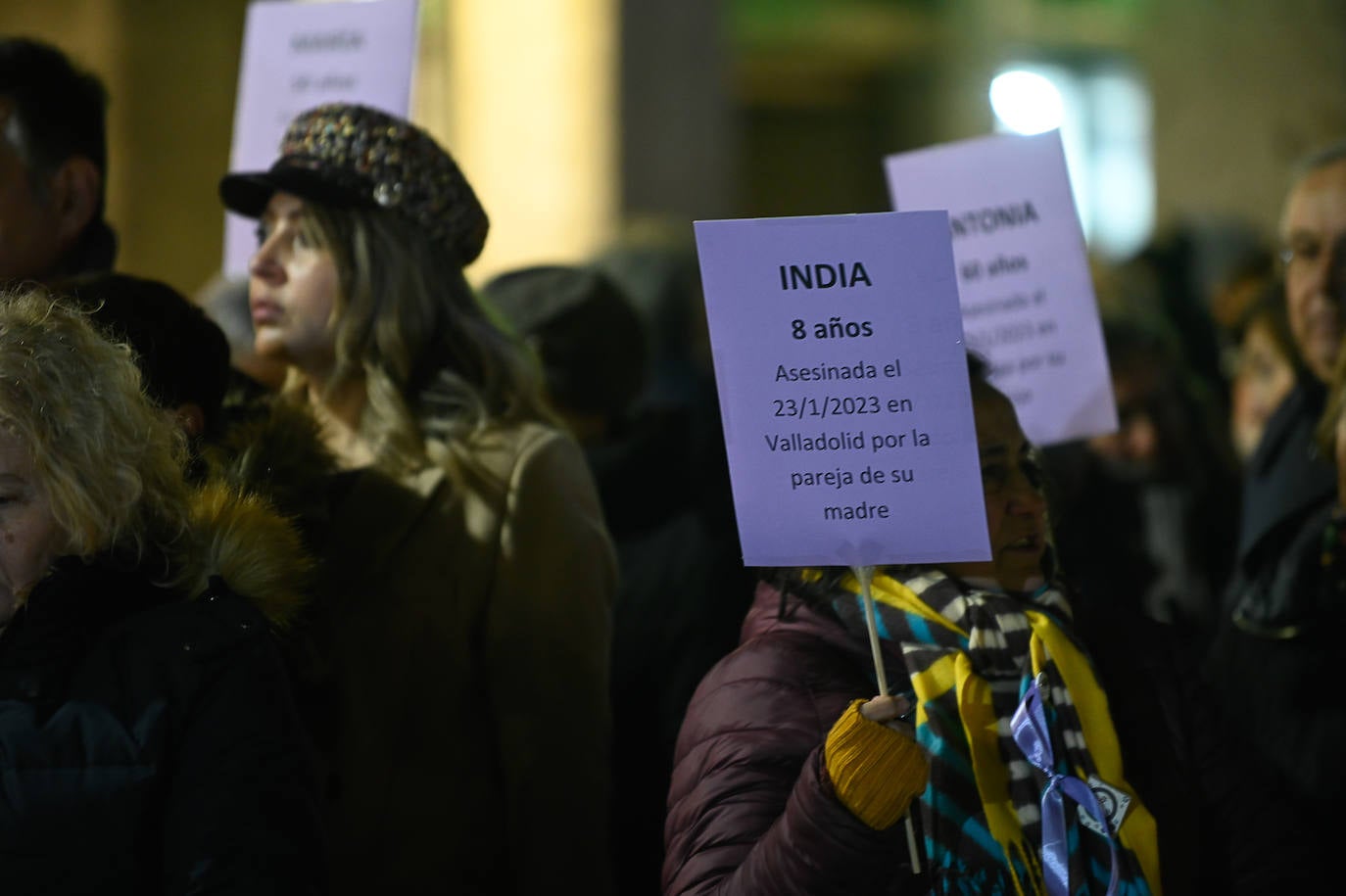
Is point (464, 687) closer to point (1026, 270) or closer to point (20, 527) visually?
point (20, 527)

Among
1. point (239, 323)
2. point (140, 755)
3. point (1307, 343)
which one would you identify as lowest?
point (140, 755)

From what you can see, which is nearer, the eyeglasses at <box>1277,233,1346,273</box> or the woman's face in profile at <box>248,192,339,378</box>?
the woman's face in profile at <box>248,192,339,378</box>

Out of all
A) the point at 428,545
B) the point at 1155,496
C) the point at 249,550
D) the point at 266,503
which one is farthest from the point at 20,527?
the point at 1155,496

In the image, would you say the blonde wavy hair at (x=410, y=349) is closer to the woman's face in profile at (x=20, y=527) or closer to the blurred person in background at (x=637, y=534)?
the blurred person in background at (x=637, y=534)

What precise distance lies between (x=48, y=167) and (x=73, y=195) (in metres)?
0.07

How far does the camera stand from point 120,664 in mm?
2049

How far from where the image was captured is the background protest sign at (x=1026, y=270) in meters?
3.34

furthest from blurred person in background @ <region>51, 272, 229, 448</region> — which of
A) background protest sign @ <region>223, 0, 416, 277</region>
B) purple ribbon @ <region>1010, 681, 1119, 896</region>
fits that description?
purple ribbon @ <region>1010, 681, 1119, 896</region>

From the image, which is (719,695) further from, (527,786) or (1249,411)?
(1249,411)

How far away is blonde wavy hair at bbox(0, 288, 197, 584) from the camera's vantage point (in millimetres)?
2064

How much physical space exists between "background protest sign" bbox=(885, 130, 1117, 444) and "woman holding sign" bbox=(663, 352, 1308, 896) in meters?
0.93

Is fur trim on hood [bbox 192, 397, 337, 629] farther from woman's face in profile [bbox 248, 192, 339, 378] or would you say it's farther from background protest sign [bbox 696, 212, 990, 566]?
background protest sign [bbox 696, 212, 990, 566]

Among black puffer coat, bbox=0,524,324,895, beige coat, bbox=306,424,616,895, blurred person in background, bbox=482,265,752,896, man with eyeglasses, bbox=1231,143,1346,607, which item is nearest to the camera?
black puffer coat, bbox=0,524,324,895

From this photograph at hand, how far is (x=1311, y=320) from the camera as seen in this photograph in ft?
12.1
